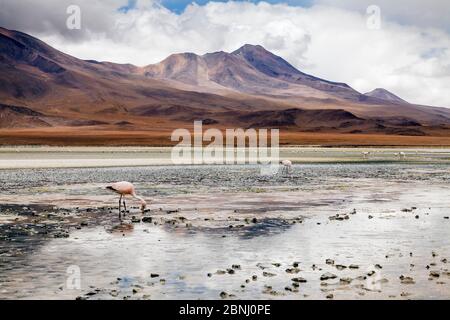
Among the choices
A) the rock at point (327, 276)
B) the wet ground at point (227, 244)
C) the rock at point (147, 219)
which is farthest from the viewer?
the rock at point (147, 219)

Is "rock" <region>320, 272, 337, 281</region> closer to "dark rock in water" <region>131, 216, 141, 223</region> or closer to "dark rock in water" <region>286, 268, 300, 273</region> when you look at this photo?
"dark rock in water" <region>286, 268, 300, 273</region>

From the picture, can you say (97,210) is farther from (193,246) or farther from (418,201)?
(418,201)

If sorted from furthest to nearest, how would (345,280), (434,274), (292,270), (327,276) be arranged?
(292,270) → (434,274) → (327,276) → (345,280)

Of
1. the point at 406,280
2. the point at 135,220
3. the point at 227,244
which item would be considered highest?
the point at 135,220

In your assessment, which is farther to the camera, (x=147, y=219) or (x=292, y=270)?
(x=147, y=219)

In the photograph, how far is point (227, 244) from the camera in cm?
1546

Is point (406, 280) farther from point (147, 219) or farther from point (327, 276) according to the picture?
point (147, 219)

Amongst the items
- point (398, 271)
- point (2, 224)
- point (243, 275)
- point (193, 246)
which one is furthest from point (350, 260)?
point (2, 224)

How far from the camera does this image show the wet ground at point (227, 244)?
1134 centimetres

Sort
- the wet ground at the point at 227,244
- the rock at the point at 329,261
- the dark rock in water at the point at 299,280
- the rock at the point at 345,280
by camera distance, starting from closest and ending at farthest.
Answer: the wet ground at the point at 227,244, the rock at the point at 345,280, the dark rock in water at the point at 299,280, the rock at the point at 329,261

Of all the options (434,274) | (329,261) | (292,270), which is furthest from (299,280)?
(434,274)

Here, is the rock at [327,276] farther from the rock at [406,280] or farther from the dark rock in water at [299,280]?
the rock at [406,280]

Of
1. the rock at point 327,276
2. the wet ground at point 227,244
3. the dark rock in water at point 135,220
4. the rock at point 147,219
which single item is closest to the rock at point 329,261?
the wet ground at point 227,244

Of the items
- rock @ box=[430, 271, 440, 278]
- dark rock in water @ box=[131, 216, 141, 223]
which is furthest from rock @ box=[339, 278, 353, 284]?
dark rock in water @ box=[131, 216, 141, 223]
